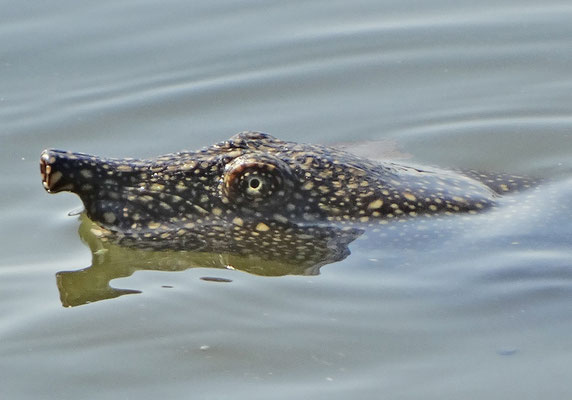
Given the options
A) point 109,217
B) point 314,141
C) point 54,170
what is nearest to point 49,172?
point 54,170

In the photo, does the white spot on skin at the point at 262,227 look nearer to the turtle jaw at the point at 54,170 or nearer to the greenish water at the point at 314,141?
the greenish water at the point at 314,141

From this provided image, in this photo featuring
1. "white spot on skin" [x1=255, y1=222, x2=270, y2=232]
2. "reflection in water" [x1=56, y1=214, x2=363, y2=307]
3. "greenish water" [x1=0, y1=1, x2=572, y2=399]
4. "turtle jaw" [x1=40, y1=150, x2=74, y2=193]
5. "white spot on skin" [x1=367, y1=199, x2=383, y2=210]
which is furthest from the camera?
"white spot on skin" [x1=367, y1=199, x2=383, y2=210]

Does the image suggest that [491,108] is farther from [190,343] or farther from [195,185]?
[190,343]

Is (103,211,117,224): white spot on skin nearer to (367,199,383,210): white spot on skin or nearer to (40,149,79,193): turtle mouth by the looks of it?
(40,149,79,193): turtle mouth

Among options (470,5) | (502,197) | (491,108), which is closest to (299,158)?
(502,197)

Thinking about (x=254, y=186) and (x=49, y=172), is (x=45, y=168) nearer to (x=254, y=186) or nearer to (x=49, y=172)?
(x=49, y=172)

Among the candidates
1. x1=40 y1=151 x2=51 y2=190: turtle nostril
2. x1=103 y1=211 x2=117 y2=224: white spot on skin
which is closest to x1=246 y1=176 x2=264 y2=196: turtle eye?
x1=103 y1=211 x2=117 y2=224: white spot on skin
